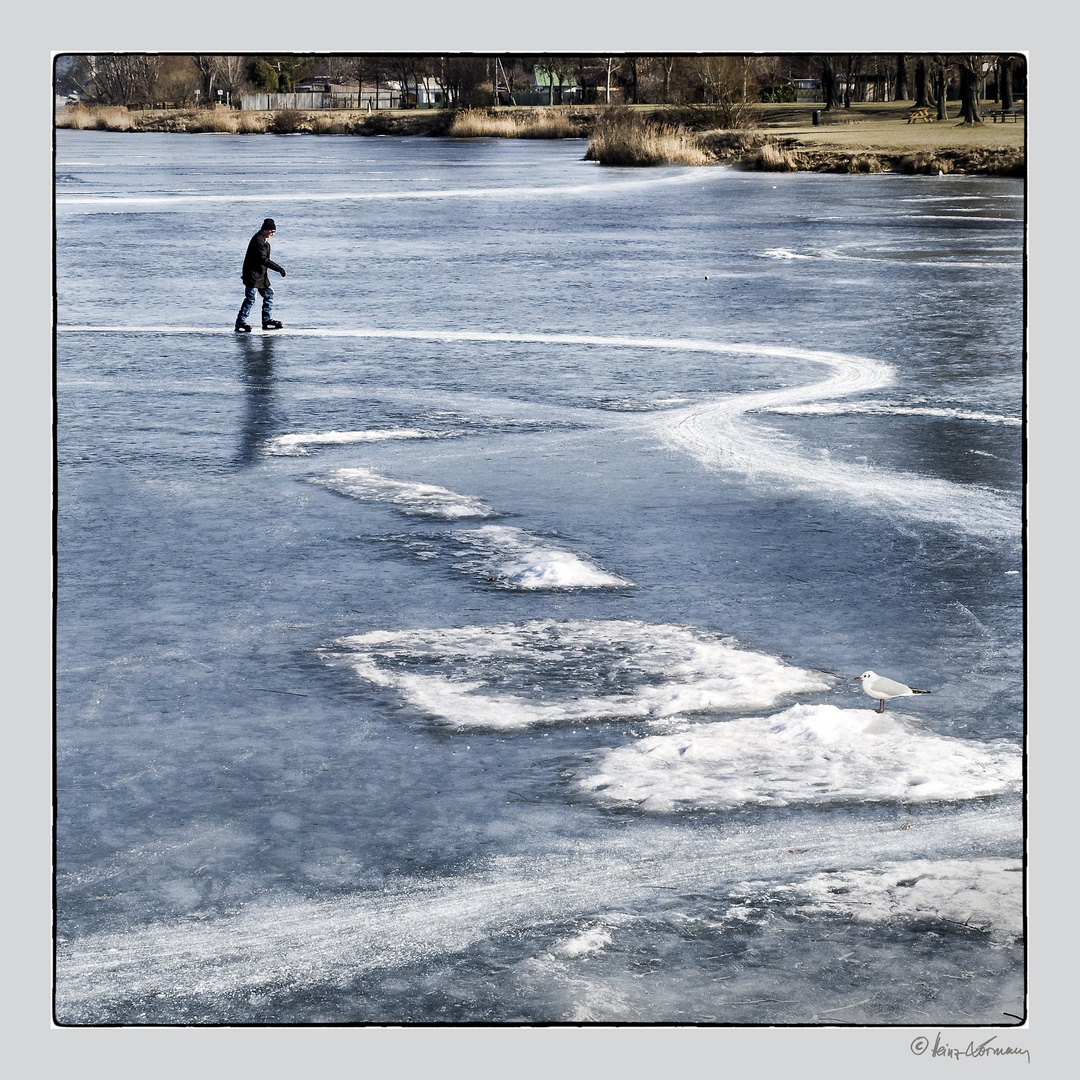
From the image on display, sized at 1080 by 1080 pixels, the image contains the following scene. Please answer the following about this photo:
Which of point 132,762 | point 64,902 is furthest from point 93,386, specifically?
point 64,902

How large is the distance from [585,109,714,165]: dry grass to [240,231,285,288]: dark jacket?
15.4 feet

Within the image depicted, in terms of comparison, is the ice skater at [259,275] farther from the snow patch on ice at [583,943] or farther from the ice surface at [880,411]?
the snow patch on ice at [583,943]

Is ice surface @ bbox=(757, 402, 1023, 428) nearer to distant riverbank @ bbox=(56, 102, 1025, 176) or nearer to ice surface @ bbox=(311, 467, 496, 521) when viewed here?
distant riverbank @ bbox=(56, 102, 1025, 176)

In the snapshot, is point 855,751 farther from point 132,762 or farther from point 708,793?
point 132,762

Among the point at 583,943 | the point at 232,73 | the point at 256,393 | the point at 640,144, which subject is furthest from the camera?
the point at 640,144

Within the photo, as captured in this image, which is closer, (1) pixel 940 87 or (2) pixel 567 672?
(2) pixel 567 672

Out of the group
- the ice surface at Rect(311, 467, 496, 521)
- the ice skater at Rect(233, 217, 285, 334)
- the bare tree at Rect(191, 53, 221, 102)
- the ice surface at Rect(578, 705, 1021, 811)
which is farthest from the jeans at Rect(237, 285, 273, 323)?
the ice surface at Rect(578, 705, 1021, 811)

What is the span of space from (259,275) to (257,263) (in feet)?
0.65

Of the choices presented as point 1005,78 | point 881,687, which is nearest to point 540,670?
point 881,687

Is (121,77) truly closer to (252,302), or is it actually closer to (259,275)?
(259,275)

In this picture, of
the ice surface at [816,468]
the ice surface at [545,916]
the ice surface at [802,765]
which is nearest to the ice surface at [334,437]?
the ice surface at [816,468]

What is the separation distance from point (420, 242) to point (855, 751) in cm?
1842

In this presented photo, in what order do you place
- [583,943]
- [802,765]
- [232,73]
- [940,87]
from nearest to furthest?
[583,943], [802,765], [232,73], [940,87]

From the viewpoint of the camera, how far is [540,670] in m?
8.16
